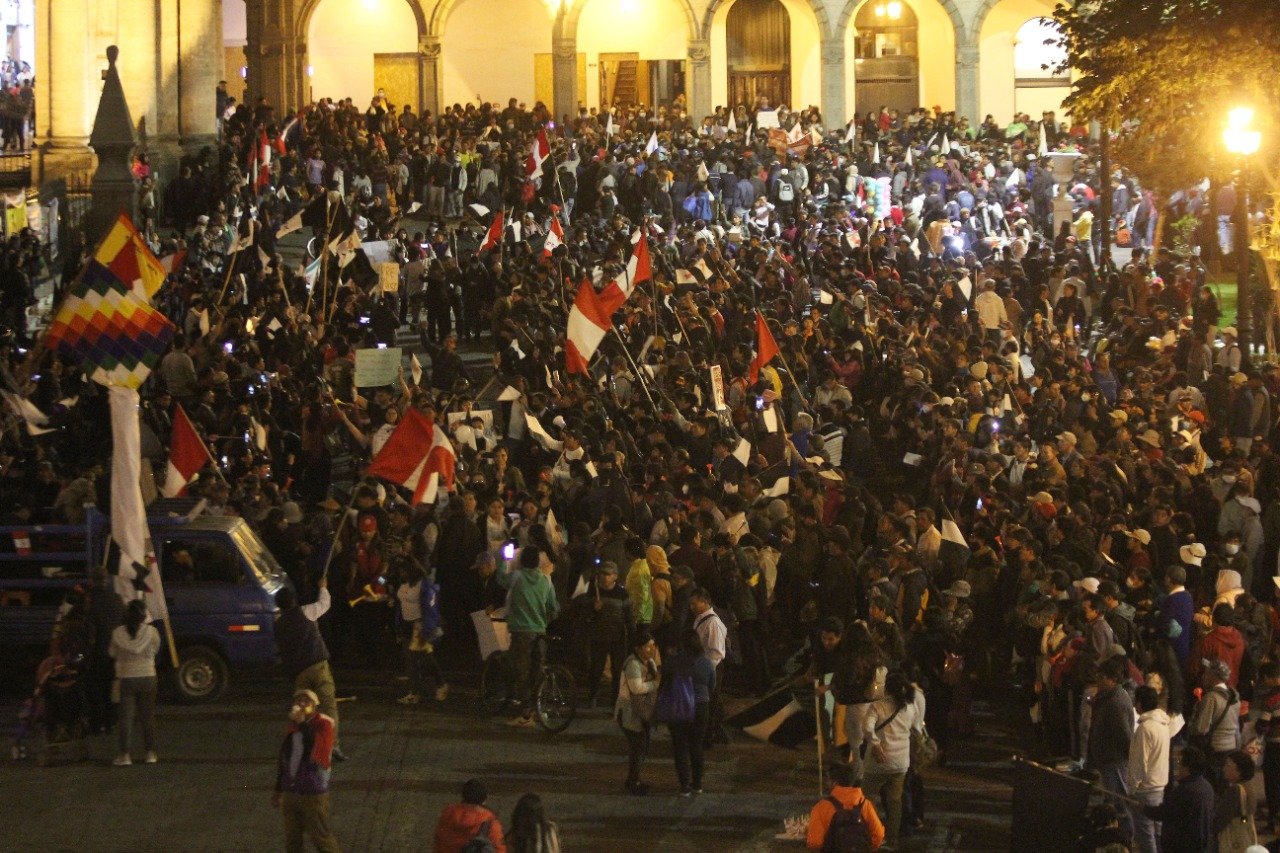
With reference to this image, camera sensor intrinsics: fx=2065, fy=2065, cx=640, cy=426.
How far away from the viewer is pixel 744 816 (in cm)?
1312

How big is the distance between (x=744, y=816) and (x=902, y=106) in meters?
40.6

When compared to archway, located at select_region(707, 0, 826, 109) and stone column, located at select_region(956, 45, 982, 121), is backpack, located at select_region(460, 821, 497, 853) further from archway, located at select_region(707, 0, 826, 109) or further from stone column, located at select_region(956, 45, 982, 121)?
archway, located at select_region(707, 0, 826, 109)

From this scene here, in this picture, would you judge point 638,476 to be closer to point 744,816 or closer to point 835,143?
point 744,816

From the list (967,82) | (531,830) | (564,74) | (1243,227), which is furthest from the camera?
(967,82)

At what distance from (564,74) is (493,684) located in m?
36.3

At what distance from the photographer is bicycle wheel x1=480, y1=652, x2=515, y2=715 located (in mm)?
15141

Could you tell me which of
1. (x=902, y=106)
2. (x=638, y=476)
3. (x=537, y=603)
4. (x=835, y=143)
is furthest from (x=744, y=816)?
(x=902, y=106)

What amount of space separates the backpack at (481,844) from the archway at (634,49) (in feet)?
137

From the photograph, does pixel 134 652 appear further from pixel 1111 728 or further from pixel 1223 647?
pixel 1223 647

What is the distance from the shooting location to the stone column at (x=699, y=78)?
165ft

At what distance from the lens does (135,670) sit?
45.2 ft

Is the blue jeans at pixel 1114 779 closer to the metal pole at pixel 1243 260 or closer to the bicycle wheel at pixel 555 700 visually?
the bicycle wheel at pixel 555 700

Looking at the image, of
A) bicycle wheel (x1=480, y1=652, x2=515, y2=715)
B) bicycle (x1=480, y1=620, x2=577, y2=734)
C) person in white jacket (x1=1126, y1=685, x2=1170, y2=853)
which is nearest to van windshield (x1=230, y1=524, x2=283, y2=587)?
bicycle wheel (x1=480, y1=652, x2=515, y2=715)

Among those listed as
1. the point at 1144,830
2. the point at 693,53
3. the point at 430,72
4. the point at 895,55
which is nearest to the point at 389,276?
the point at 1144,830
